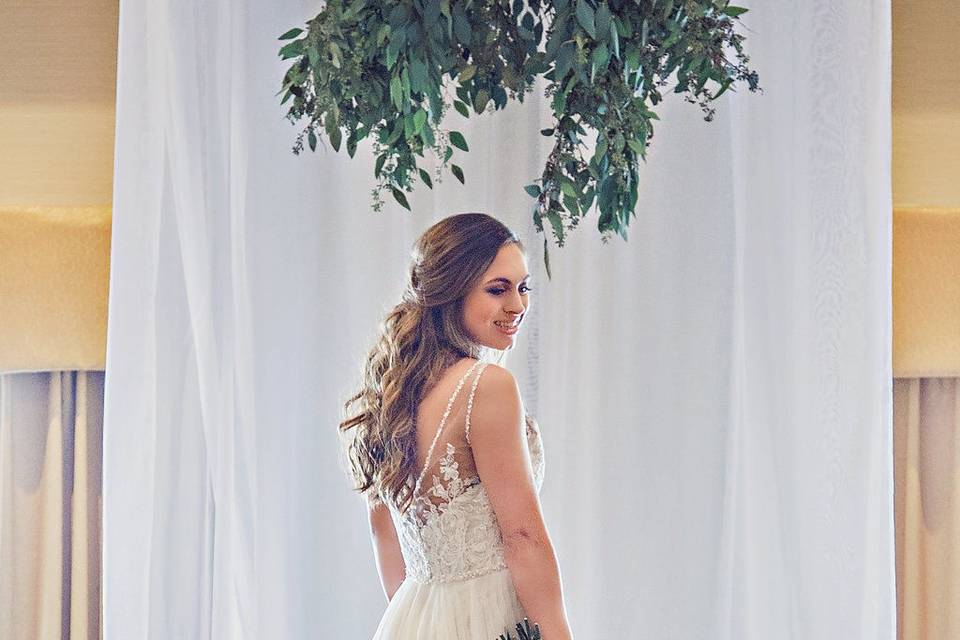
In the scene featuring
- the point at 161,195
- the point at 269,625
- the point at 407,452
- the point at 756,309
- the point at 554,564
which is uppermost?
the point at 161,195

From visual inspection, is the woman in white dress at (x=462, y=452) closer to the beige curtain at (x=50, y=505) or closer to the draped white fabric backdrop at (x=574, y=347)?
the draped white fabric backdrop at (x=574, y=347)

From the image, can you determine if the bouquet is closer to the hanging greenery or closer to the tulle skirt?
the tulle skirt

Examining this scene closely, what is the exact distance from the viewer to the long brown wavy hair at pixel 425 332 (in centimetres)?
193

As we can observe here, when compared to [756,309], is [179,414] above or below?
below

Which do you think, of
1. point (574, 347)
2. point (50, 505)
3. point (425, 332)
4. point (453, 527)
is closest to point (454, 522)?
point (453, 527)

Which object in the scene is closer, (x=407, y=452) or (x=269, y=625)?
(x=407, y=452)

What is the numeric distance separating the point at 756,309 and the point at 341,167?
3.86 feet

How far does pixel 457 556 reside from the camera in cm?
193

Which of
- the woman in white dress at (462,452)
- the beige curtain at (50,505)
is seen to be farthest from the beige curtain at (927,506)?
the beige curtain at (50,505)

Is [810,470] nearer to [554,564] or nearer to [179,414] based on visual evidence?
[554,564]

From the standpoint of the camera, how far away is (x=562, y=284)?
2.79 m

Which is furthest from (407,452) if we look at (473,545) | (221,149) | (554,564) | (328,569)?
(221,149)

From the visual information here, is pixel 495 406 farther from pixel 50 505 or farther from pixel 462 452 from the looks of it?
pixel 50 505

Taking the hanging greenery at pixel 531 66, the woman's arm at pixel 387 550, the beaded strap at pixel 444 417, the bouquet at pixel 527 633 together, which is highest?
the hanging greenery at pixel 531 66
